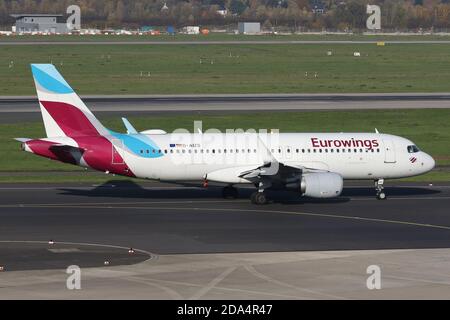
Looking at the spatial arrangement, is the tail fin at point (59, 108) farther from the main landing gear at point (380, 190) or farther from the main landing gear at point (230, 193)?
the main landing gear at point (380, 190)

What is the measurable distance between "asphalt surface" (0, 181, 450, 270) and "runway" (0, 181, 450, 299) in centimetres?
5

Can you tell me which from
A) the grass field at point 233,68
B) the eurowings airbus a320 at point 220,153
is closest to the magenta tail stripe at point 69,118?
the eurowings airbus a320 at point 220,153

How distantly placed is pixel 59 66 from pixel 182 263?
10705 cm

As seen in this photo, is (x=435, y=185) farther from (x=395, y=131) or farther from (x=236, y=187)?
(x=395, y=131)

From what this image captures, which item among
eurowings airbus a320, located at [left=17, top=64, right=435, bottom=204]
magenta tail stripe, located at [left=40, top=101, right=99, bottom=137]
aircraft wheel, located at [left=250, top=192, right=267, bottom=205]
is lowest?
aircraft wheel, located at [left=250, top=192, right=267, bottom=205]

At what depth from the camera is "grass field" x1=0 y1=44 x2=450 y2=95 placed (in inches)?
4665

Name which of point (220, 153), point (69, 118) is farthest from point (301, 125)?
point (69, 118)

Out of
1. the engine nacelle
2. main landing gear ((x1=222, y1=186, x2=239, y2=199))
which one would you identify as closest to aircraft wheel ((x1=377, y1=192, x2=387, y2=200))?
the engine nacelle

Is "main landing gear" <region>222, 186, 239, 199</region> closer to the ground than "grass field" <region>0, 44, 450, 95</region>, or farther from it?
farther from it

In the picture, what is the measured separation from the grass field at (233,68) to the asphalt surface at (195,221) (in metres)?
54.9

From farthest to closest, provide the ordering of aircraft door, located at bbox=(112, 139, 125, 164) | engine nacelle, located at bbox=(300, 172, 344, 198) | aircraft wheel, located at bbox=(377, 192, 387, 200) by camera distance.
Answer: aircraft wheel, located at bbox=(377, 192, 387, 200), aircraft door, located at bbox=(112, 139, 125, 164), engine nacelle, located at bbox=(300, 172, 344, 198)

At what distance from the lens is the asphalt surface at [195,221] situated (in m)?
43.2

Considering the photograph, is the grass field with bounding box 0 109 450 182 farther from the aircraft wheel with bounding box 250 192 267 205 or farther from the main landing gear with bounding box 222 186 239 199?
the aircraft wheel with bounding box 250 192 267 205

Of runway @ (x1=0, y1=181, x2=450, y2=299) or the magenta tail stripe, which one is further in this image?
the magenta tail stripe
